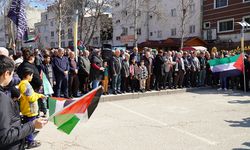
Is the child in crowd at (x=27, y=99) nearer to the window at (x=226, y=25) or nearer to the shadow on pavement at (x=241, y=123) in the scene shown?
the shadow on pavement at (x=241, y=123)

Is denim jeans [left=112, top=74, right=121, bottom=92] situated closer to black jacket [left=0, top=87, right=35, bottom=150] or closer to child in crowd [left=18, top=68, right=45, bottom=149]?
child in crowd [left=18, top=68, right=45, bottom=149]

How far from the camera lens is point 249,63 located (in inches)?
539

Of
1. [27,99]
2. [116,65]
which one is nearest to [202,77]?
[116,65]

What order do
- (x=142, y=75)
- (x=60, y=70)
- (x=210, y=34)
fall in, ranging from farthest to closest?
(x=210, y=34) < (x=142, y=75) < (x=60, y=70)

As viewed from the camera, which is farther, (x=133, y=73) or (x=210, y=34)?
(x=210, y=34)

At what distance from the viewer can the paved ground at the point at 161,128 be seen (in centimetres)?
594

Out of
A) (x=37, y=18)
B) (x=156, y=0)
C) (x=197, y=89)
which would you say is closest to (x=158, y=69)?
(x=197, y=89)

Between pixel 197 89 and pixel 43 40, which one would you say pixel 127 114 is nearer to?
pixel 197 89

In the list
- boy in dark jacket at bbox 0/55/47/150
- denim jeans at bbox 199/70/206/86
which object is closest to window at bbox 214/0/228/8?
denim jeans at bbox 199/70/206/86

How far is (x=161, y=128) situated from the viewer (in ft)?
23.6

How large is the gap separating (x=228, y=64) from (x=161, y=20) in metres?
31.2

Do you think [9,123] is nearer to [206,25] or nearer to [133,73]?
[133,73]

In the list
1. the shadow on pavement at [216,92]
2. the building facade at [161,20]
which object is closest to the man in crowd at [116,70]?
the shadow on pavement at [216,92]

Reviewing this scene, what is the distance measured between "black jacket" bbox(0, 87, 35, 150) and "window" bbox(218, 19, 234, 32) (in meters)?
34.2
